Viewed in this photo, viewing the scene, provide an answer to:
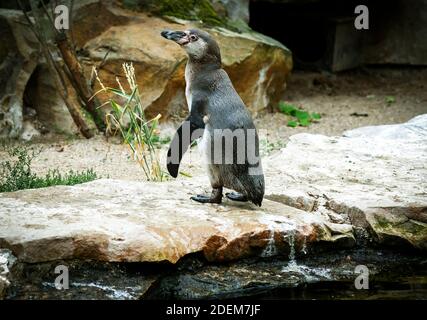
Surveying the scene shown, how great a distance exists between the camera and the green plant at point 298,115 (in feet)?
31.5

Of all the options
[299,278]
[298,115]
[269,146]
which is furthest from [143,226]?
[298,115]

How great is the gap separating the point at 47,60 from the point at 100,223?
4.23 metres

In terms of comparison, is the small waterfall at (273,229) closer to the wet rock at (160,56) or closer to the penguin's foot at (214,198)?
the penguin's foot at (214,198)

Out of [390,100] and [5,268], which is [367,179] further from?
[390,100]

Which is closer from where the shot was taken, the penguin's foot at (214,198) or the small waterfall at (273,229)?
the small waterfall at (273,229)

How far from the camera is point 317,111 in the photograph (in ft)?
33.6

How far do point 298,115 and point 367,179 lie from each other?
3935 mm

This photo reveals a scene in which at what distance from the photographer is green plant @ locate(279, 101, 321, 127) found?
9.60m

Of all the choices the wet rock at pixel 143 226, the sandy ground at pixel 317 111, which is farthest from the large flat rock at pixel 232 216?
the sandy ground at pixel 317 111

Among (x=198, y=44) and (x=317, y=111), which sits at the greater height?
(x=198, y=44)

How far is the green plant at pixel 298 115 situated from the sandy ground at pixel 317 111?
4.0 inches

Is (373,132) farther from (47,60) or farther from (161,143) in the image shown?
(47,60)

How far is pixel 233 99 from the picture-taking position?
520 cm

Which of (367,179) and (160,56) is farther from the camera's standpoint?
(160,56)
